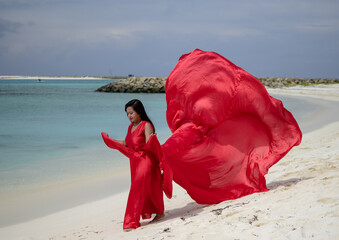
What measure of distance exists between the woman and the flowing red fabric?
230 millimetres

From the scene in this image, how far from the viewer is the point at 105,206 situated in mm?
5391

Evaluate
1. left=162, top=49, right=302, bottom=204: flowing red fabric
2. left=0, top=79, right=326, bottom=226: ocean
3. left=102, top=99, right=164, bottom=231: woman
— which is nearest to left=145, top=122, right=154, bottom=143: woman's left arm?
left=102, top=99, right=164, bottom=231: woman

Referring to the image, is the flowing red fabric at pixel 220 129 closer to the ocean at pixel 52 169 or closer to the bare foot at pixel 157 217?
the bare foot at pixel 157 217

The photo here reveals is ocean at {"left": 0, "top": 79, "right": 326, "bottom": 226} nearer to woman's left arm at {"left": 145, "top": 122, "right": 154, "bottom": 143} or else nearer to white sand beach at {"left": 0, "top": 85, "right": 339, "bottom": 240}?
white sand beach at {"left": 0, "top": 85, "right": 339, "bottom": 240}

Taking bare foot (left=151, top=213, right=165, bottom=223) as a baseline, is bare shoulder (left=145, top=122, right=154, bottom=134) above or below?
above

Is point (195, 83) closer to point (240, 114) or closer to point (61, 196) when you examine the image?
point (240, 114)

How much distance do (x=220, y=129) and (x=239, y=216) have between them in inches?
49.0

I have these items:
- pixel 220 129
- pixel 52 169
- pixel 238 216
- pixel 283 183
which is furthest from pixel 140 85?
pixel 238 216

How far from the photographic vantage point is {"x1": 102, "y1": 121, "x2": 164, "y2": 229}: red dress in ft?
12.8

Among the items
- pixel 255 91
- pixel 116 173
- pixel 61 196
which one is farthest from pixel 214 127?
pixel 116 173

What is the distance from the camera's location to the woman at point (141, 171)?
389 centimetres

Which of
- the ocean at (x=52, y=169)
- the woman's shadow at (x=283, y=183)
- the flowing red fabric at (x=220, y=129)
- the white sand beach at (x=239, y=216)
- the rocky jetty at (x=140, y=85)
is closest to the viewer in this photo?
the white sand beach at (x=239, y=216)

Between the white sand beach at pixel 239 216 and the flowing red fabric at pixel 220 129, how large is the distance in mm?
259

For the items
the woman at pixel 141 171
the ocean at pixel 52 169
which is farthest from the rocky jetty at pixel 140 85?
the woman at pixel 141 171
